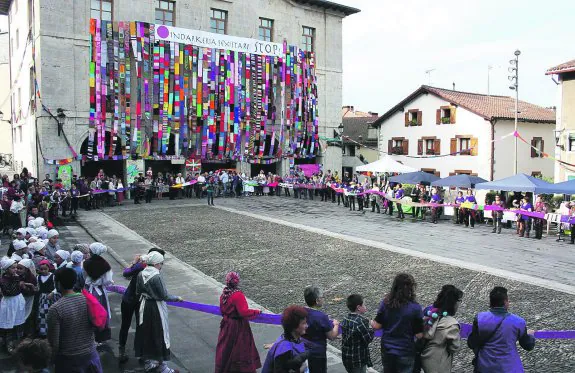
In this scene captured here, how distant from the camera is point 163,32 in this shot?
3073 cm

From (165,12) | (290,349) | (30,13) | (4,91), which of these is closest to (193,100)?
(165,12)

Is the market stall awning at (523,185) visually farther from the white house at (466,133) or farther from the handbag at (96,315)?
the handbag at (96,315)

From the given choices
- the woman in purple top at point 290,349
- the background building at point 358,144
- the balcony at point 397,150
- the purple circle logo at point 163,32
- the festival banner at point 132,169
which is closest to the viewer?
the woman in purple top at point 290,349

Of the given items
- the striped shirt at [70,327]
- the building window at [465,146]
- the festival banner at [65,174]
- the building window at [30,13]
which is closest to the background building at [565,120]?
the building window at [465,146]

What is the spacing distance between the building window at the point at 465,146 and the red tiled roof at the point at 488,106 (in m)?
2.17

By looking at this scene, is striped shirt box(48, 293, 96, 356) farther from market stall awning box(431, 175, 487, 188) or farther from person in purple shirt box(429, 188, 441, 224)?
market stall awning box(431, 175, 487, 188)

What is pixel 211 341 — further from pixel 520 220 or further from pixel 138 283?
pixel 520 220

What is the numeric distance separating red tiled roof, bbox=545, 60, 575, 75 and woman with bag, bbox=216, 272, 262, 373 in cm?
2447

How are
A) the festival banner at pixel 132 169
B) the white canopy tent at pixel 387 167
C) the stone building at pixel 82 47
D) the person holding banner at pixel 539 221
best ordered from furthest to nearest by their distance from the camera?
the festival banner at pixel 132 169, the white canopy tent at pixel 387 167, the stone building at pixel 82 47, the person holding banner at pixel 539 221

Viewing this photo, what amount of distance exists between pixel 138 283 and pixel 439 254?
34.3 feet

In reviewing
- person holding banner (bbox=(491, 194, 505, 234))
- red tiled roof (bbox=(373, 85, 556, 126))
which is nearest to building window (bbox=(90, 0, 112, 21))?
person holding banner (bbox=(491, 194, 505, 234))

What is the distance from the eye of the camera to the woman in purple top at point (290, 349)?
466 centimetres

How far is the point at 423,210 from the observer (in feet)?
78.3

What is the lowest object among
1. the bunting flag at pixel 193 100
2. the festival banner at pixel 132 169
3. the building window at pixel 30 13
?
the festival banner at pixel 132 169
